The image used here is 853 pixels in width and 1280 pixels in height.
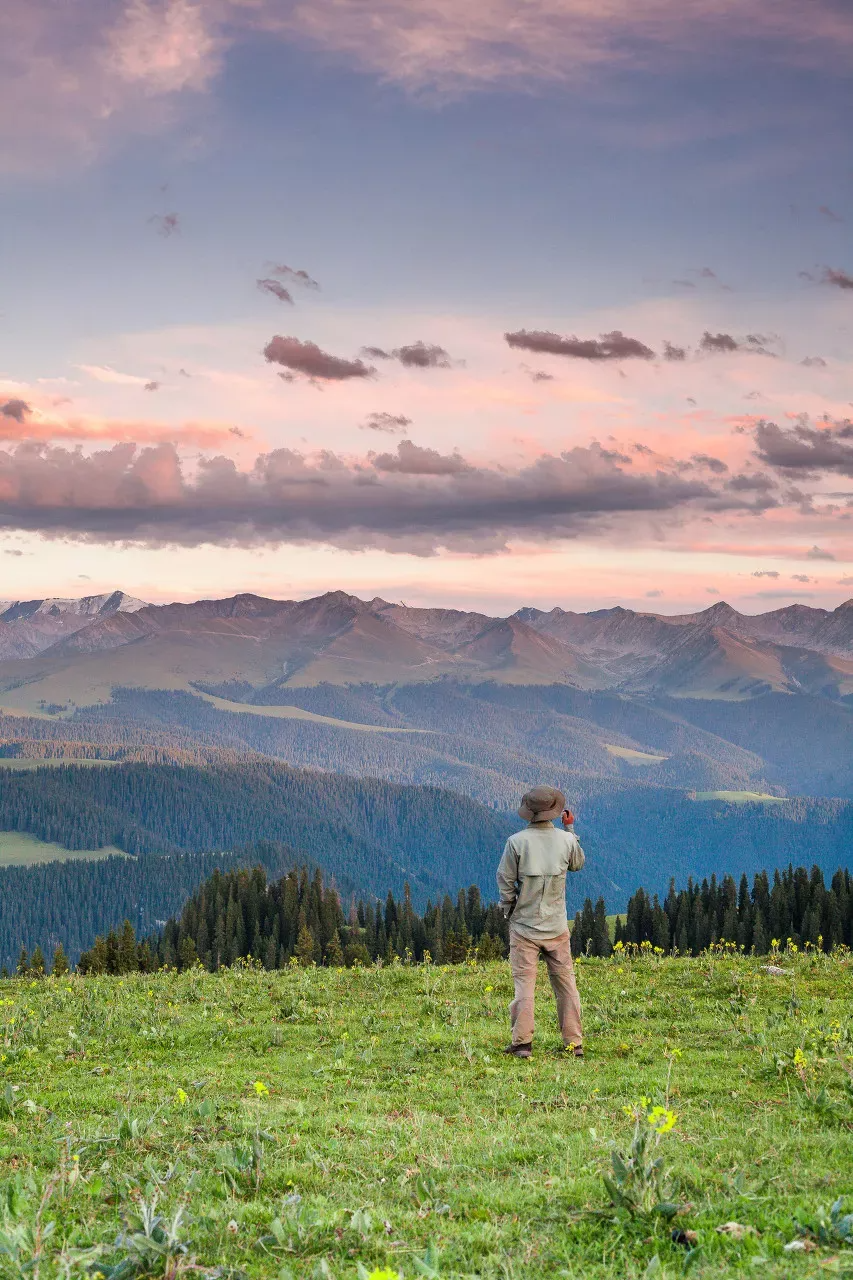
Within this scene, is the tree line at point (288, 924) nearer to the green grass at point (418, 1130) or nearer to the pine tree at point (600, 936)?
the pine tree at point (600, 936)

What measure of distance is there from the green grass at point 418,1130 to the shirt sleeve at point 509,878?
2638 millimetres

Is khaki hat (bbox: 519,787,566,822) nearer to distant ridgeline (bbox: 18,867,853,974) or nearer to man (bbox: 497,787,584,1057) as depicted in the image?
man (bbox: 497,787,584,1057)

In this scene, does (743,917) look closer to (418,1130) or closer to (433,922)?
(433,922)

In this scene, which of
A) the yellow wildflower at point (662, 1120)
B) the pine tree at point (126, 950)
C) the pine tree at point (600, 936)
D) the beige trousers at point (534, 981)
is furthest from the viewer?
the pine tree at point (600, 936)

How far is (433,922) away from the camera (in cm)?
12925

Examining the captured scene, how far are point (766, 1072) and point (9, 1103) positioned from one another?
1104 centimetres

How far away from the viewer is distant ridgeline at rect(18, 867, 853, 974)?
350ft

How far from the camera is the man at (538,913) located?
55.7 feet

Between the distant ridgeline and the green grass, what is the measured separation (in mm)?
78870

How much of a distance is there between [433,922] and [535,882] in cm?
11666

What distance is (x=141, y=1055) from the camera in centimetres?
1856

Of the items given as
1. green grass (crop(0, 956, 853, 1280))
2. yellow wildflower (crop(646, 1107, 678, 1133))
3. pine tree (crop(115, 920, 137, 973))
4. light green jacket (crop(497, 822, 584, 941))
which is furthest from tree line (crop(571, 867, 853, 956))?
yellow wildflower (crop(646, 1107, 678, 1133))

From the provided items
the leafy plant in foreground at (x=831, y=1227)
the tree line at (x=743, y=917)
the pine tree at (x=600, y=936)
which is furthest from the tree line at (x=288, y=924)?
the leafy plant in foreground at (x=831, y=1227)

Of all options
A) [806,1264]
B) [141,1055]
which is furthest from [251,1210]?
[141,1055]
